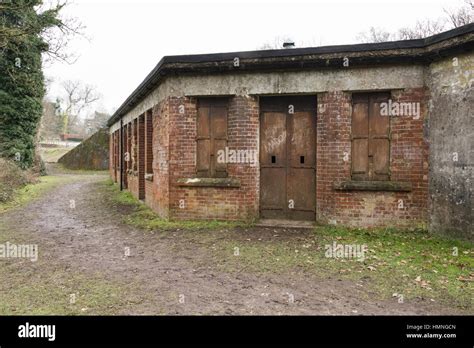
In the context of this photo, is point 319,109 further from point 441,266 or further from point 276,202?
point 441,266

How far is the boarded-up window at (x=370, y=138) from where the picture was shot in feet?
24.5

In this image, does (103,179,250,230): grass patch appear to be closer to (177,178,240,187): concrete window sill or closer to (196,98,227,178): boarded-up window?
(177,178,240,187): concrete window sill

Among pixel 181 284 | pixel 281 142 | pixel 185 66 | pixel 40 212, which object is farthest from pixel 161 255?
pixel 40 212

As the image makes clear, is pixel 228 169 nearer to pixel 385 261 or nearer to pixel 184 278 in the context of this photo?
pixel 184 278

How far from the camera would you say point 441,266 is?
210 inches

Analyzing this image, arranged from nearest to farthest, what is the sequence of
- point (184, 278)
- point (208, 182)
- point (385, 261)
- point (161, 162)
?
point (184, 278) → point (385, 261) → point (208, 182) → point (161, 162)

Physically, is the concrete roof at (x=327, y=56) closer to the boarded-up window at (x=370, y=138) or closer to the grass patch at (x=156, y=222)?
the boarded-up window at (x=370, y=138)

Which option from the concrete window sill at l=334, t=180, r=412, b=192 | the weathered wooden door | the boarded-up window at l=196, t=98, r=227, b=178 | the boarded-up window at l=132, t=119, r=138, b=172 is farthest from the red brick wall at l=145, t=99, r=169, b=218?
the concrete window sill at l=334, t=180, r=412, b=192

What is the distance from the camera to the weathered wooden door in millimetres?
8109

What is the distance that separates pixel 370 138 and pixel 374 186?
1.08m

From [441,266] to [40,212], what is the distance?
35.1ft

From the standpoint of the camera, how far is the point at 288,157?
8234 mm

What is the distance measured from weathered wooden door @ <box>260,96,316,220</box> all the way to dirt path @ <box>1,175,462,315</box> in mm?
1003

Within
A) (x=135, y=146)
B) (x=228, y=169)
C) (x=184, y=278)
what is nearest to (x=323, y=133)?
(x=228, y=169)
